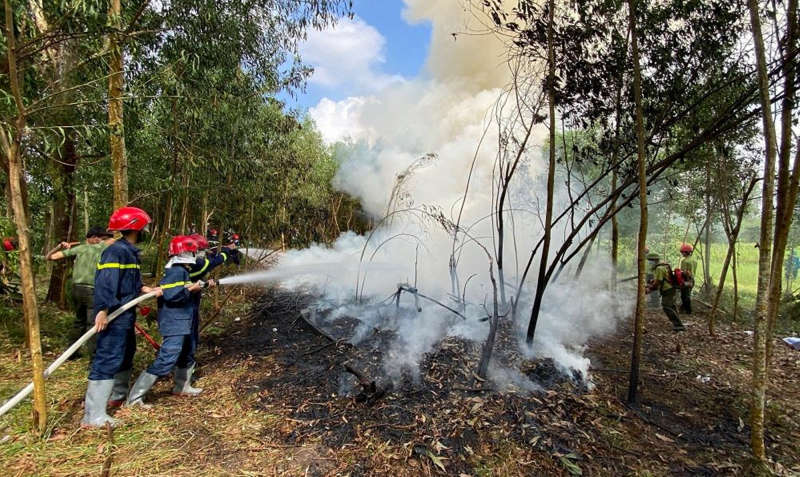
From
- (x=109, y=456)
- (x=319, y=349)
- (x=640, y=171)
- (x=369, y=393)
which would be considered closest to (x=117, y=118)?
(x=109, y=456)

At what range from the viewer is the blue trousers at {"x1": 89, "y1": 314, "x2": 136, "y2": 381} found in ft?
12.0

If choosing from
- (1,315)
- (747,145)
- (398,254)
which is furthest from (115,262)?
(747,145)

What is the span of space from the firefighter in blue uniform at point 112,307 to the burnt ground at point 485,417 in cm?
131

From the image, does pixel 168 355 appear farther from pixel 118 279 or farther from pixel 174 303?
pixel 118 279

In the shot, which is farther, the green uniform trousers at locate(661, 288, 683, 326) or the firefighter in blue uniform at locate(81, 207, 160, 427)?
the green uniform trousers at locate(661, 288, 683, 326)

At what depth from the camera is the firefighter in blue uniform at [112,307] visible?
11.8ft

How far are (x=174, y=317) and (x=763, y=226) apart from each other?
555 centimetres

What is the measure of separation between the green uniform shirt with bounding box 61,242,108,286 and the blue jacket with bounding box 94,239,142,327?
1.80 meters

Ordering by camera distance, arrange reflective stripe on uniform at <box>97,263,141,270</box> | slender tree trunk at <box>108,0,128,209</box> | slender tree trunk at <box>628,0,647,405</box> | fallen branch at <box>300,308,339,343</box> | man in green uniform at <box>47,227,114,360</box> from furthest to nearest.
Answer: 1. fallen branch at <box>300,308,339,343</box>
2. man in green uniform at <box>47,227,114,360</box>
3. slender tree trunk at <box>108,0,128,209</box>
4. slender tree trunk at <box>628,0,647,405</box>
5. reflective stripe on uniform at <box>97,263,141,270</box>

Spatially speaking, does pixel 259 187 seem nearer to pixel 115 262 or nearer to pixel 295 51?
pixel 295 51

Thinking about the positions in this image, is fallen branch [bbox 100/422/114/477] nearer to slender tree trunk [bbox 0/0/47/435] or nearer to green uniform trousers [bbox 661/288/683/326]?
slender tree trunk [bbox 0/0/47/435]

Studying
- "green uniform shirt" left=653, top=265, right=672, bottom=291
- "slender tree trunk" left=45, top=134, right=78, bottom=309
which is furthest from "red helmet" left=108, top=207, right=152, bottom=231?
"green uniform shirt" left=653, top=265, right=672, bottom=291

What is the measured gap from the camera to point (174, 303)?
13.8ft

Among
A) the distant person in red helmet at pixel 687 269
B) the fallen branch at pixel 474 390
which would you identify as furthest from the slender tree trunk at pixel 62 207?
the distant person in red helmet at pixel 687 269
